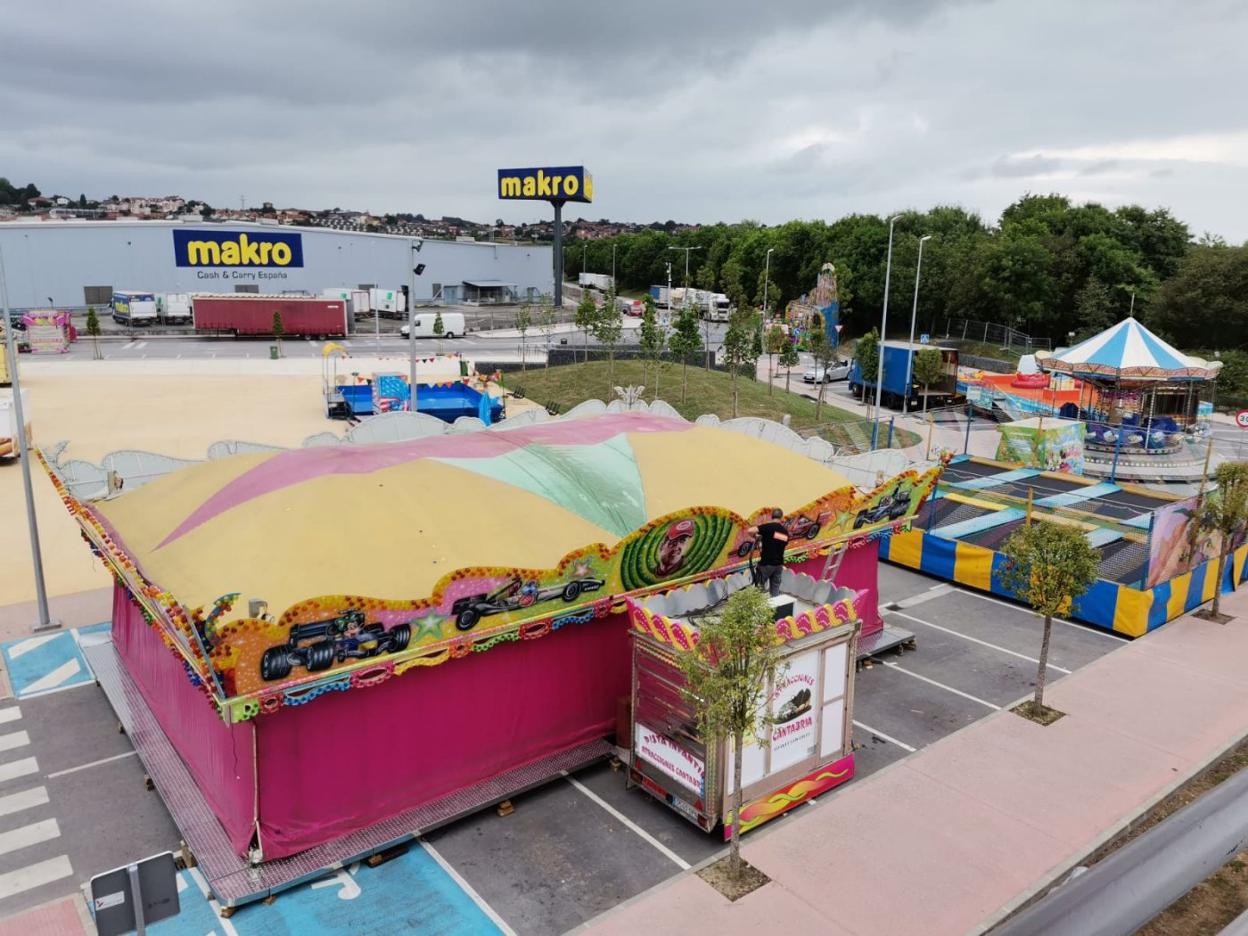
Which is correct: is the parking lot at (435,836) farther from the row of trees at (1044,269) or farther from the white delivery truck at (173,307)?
the white delivery truck at (173,307)

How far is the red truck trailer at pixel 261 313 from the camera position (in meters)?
67.7

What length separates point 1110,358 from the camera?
3575 centimetres

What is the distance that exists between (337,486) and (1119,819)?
12.1 m

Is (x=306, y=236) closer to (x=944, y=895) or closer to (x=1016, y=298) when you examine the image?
(x=1016, y=298)

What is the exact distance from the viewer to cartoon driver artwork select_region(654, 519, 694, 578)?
13094 millimetres

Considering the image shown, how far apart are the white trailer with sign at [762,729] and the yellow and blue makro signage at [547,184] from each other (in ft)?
260

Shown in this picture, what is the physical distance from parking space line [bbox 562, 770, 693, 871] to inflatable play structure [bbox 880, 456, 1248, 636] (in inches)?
345

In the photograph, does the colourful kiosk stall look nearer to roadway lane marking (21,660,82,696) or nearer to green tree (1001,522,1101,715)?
roadway lane marking (21,660,82,696)

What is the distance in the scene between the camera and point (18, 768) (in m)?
13.3

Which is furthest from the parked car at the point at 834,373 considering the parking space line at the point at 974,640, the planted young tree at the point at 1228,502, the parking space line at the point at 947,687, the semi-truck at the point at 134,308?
the semi-truck at the point at 134,308

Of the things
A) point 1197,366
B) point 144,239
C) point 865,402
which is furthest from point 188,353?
point 1197,366

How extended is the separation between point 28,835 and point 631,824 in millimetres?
8065

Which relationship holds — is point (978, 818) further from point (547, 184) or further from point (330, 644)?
point (547, 184)

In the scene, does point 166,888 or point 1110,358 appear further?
point 1110,358
